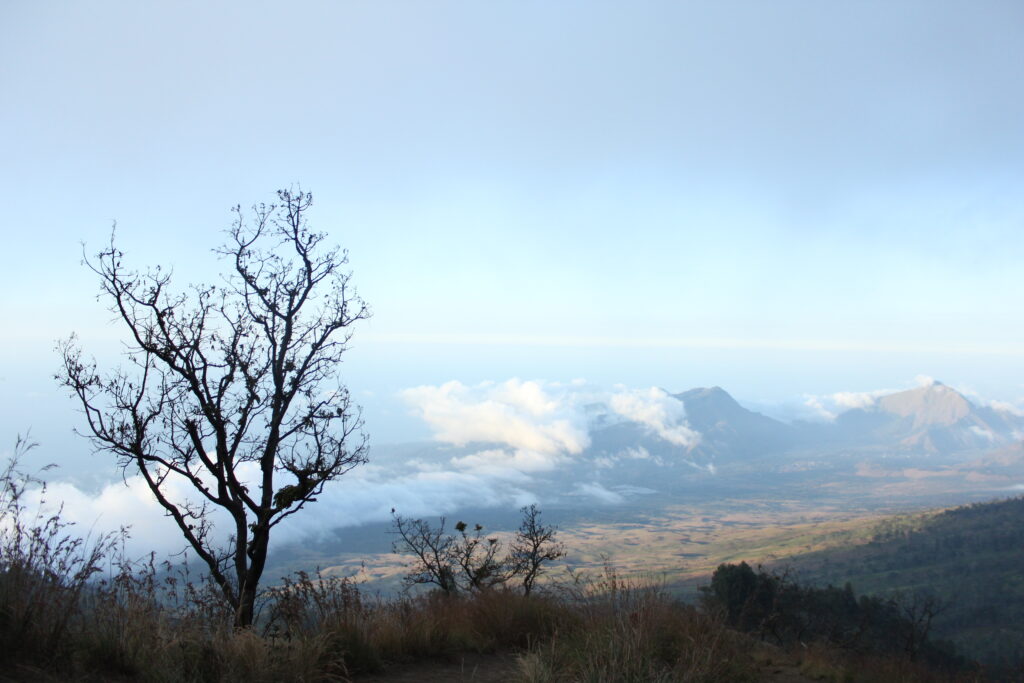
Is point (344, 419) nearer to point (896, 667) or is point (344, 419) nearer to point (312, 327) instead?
point (312, 327)

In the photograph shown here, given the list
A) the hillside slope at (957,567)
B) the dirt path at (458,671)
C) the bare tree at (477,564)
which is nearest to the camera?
the dirt path at (458,671)

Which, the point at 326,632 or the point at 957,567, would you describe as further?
the point at 957,567

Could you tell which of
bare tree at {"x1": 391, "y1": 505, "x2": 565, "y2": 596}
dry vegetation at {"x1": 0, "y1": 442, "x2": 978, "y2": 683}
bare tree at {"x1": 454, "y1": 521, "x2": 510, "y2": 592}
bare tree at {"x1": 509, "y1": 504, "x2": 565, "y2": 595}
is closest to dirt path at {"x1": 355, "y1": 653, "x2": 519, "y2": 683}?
dry vegetation at {"x1": 0, "y1": 442, "x2": 978, "y2": 683}

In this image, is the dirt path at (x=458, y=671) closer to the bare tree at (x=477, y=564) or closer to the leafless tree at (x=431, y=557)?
the bare tree at (x=477, y=564)

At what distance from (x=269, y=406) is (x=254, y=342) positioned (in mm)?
982

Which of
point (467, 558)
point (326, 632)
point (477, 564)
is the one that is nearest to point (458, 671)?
point (326, 632)

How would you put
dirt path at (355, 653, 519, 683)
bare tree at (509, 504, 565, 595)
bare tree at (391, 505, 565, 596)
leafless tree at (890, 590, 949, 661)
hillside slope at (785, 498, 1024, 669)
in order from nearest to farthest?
dirt path at (355, 653, 519, 683), leafless tree at (890, 590, 949, 661), bare tree at (391, 505, 565, 596), bare tree at (509, 504, 565, 595), hillside slope at (785, 498, 1024, 669)

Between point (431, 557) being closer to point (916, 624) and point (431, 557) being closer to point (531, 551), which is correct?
point (531, 551)

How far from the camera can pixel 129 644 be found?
5.33 m

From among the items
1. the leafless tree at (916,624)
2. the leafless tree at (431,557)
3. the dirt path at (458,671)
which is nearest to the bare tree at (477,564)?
the leafless tree at (431,557)

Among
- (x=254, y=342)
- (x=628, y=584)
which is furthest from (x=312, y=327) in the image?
(x=628, y=584)

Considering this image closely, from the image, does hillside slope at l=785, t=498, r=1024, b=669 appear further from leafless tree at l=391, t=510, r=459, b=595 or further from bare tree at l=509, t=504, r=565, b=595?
leafless tree at l=391, t=510, r=459, b=595

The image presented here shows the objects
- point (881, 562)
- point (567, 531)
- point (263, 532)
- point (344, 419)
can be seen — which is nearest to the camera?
point (263, 532)

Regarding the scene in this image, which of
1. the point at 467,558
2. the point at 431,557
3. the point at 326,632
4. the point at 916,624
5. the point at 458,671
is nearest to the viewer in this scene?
the point at 326,632
